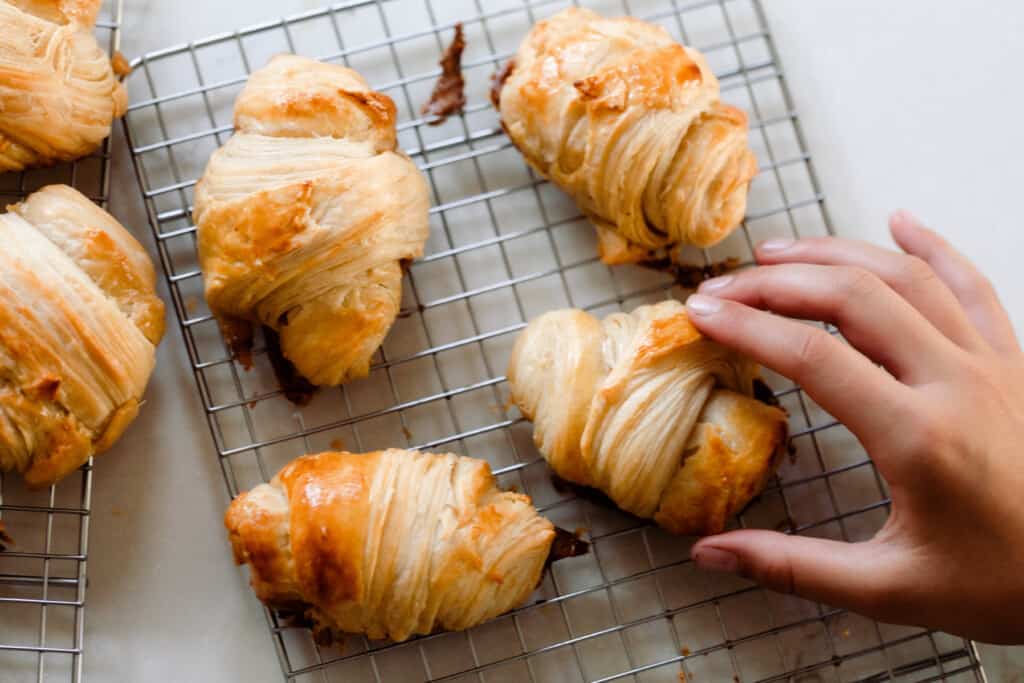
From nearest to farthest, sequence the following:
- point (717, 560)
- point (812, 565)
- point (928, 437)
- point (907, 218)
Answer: point (928, 437), point (812, 565), point (717, 560), point (907, 218)

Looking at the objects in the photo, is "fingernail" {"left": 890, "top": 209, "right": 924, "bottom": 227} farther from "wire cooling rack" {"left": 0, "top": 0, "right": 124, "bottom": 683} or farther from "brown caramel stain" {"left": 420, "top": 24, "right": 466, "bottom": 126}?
"wire cooling rack" {"left": 0, "top": 0, "right": 124, "bottom": 683}

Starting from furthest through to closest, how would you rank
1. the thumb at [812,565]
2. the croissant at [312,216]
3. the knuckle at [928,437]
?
the croissant at [312,216] → the thumb at [812,565] → the knuckle at [928,437]

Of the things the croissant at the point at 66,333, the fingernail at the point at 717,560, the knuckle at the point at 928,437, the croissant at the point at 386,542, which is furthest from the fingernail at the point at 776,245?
the croissant at the point at 66,333

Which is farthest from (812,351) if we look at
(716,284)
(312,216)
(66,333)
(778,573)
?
(66,333)

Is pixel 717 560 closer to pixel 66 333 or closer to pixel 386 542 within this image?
pixel 386 542

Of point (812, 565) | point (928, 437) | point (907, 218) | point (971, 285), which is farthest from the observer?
point (907, 218)

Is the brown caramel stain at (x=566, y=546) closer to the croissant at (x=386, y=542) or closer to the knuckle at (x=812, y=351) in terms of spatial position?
the croissant at (x=386, y=542)
